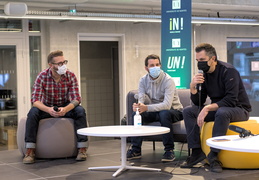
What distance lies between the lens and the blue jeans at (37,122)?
5.95 metres

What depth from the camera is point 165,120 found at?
19.1 feet

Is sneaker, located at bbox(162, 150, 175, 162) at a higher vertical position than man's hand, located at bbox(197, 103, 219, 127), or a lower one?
lower

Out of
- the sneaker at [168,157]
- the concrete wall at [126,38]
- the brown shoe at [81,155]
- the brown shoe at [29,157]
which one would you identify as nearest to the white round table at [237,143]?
the sneaker at [168,157]

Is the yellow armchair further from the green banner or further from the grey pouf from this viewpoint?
the green banner

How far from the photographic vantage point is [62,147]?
615 centimetres

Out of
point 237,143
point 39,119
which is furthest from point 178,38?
point 237,143

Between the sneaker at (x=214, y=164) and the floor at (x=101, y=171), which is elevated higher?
the sneaker at (x=214, y=164)

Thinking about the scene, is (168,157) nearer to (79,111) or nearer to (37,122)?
(79,111)

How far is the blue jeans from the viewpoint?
595 cm

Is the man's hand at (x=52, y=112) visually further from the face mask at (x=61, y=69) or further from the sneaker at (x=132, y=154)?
the sneaker at (x=132, y=154)

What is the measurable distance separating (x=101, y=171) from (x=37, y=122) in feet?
4.01

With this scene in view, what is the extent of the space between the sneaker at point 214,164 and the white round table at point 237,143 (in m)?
1.27

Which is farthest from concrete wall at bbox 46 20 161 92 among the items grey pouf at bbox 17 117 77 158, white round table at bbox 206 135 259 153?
white round table at bbox 206 135 259 153

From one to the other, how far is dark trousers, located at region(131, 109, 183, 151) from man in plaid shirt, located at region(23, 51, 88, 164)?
2.24ft
